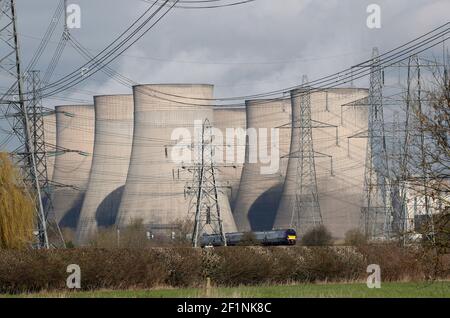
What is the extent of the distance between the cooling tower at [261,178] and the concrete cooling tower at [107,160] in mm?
7422

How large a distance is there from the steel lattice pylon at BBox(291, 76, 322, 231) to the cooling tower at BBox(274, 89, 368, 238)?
1.23 ft

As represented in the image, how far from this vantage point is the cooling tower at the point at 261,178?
171 feet

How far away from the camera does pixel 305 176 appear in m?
46.5

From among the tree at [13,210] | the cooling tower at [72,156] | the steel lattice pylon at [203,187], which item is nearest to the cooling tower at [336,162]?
the steel lattice pylon at [203,187]

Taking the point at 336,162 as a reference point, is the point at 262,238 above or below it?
below

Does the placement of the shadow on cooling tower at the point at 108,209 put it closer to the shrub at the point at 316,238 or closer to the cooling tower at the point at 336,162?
the cooling tower at the point at 336,162

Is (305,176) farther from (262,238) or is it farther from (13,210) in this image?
(13,210)

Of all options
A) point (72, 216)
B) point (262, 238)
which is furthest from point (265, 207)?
point (72, 216)

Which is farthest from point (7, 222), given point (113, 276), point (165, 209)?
point (165, 209)

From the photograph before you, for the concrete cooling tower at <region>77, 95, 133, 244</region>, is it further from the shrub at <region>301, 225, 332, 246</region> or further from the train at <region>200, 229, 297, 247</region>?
the shrub at <region>301, 225, 332, 246</region>

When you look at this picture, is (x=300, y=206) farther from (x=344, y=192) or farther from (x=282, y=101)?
(x=282, y=101)

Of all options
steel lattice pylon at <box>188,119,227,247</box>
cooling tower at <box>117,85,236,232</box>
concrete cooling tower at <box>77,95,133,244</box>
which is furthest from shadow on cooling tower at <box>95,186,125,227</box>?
cooling tower at <box>117,85,236,232</box>

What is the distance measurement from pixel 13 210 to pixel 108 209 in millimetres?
27374

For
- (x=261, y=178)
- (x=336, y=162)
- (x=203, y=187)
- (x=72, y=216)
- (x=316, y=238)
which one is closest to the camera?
(x=203, y=187)
